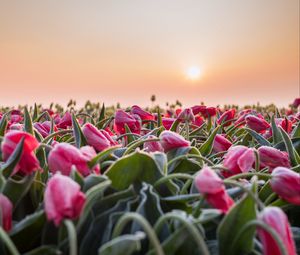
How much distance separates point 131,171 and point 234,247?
297mm

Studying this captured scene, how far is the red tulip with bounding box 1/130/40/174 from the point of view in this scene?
114 centimetres

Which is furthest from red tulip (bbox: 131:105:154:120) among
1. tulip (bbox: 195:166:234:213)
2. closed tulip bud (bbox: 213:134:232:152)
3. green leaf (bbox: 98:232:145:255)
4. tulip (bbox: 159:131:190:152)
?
green leaf (bbox: 98:232:145:255)

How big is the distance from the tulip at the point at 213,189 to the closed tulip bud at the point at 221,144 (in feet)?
3.10

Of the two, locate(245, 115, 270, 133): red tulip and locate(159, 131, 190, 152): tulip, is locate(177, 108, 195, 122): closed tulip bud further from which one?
locate(159, 131, 190, 152): tulip

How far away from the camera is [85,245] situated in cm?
102

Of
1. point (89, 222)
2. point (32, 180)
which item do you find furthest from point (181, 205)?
point (32, 180)

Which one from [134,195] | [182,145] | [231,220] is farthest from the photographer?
[182,145]

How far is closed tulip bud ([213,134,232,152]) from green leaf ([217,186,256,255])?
0.98 m

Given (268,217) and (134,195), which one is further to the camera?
(134,195)

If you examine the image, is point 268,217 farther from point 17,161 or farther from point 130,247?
point 17,161

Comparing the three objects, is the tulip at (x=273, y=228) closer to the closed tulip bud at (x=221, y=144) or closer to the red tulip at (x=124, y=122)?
the closed tulip bud at (x=221, y=144)

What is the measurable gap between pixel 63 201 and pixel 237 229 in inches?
13.2

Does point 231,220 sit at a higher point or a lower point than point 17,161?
lower

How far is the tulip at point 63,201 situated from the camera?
0.93m
